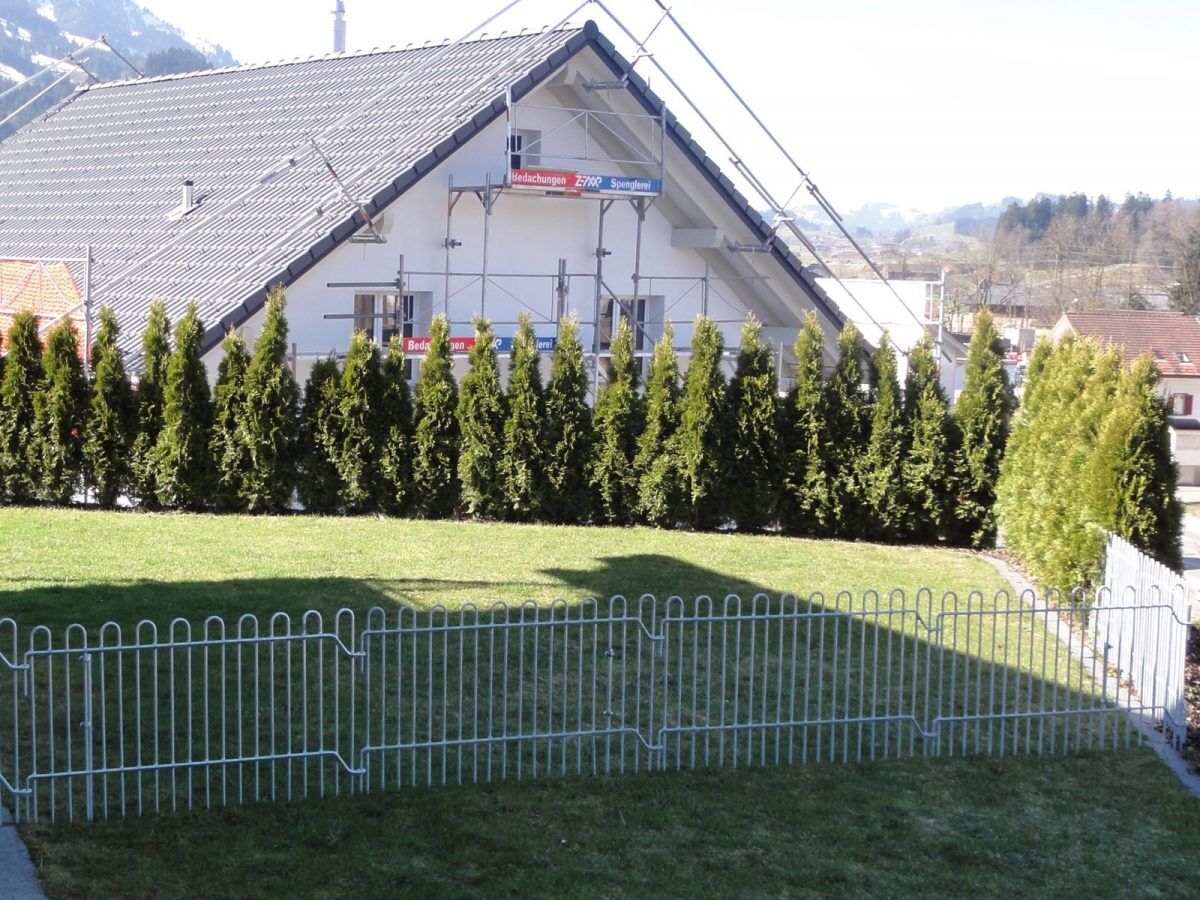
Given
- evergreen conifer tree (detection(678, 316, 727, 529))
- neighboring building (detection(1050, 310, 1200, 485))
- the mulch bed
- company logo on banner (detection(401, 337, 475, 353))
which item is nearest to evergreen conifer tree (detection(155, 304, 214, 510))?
company logo on banner (detection(401, 337, 475, 353))

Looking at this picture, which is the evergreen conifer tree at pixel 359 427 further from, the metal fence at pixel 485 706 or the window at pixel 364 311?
the metal fence at pixel 485 706

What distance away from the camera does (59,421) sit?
59.7ft

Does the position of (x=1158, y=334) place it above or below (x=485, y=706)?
above

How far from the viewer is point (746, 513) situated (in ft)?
62.1

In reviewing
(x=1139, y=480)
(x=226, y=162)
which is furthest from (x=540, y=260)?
(x=1139, y=480)

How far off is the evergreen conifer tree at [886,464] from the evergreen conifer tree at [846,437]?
13cm

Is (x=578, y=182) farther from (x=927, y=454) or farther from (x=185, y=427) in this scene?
(x=185, y=427)

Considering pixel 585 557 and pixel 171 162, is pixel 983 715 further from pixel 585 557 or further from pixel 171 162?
pixel 171 162

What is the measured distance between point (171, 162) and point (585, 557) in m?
15.1

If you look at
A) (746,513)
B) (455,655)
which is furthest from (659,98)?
(455,655)

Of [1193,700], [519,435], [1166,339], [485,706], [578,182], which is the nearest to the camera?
[485,706]

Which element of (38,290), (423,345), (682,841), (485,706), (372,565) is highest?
(38,290)

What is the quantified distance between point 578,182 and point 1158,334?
141 ft

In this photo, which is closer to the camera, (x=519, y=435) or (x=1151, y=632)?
(x=1151, y=632)
